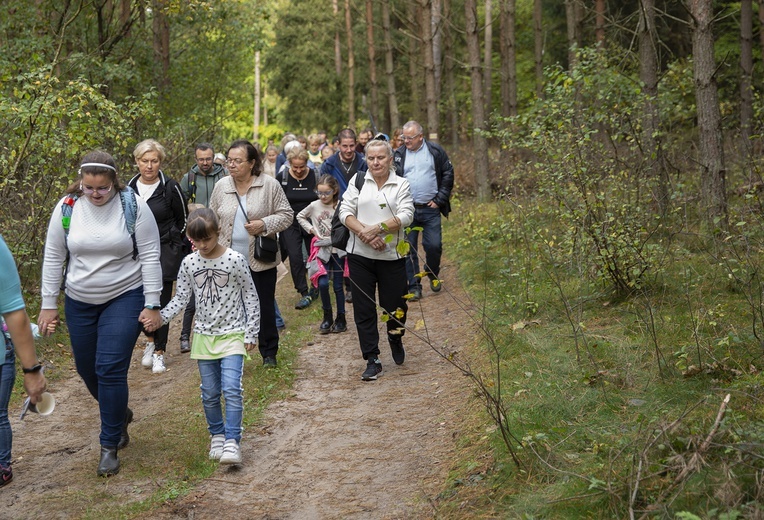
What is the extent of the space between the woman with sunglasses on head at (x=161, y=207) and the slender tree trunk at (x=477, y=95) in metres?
9.61

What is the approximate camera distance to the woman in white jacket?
Result: 26.2ft

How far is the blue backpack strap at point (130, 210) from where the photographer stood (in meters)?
5.99

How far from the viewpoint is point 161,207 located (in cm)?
869

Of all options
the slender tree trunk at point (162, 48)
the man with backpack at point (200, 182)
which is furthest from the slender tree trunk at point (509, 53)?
the man with backpack at point (200, 182)

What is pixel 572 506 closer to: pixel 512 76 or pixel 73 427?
pixel 73 427

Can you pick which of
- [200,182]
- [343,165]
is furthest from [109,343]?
[343,165]

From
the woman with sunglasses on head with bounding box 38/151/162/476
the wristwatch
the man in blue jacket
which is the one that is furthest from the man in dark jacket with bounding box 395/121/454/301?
the wristwatch

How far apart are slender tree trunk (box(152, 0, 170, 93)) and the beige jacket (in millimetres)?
14798

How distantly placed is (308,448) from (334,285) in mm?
3957

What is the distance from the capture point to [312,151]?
58.7 ft

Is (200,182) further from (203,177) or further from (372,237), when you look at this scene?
(372,237)

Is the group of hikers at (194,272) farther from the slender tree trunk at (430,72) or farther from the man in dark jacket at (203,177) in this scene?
the slender tree trunk at (430,72)

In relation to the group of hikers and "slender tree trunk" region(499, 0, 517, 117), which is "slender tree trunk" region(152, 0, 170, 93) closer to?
"slender tree trunk" region(499, 0, 517, 117)

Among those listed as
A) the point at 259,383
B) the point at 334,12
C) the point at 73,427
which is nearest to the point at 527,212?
the point at 259,383
